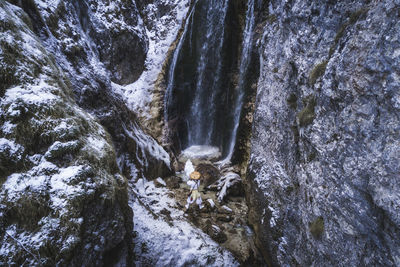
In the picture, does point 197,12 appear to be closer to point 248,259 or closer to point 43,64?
point 43,64

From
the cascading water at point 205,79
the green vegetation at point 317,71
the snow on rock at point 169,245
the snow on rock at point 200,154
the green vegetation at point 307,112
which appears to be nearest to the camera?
the green vegetation at point 317,71

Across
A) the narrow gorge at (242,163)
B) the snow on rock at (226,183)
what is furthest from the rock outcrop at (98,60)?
the snow on rock at (226,183)

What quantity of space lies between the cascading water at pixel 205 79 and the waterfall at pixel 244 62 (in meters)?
0.44

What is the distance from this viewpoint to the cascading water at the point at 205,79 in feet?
42.1

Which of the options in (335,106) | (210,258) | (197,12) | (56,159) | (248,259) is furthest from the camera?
(197,12)

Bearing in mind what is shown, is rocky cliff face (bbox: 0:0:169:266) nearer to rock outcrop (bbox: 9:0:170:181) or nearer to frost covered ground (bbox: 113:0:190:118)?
rock outcrop (bbox: 9:0:170:181)

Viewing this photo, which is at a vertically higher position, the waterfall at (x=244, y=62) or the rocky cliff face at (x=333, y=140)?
the waterfall at (x=244, y=62)

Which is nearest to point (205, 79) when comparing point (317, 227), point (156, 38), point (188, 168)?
point (156, 38)

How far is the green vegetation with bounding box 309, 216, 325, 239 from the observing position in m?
3.67

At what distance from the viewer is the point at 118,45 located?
12.9 m

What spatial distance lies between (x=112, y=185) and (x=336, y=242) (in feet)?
13.2

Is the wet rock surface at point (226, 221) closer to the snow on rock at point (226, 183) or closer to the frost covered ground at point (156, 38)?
the snow on rock at point (226, 183)

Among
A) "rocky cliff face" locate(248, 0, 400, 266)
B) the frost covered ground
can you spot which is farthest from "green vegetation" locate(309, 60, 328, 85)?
the frost covered ground

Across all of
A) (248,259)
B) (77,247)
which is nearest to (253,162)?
(248,259)
